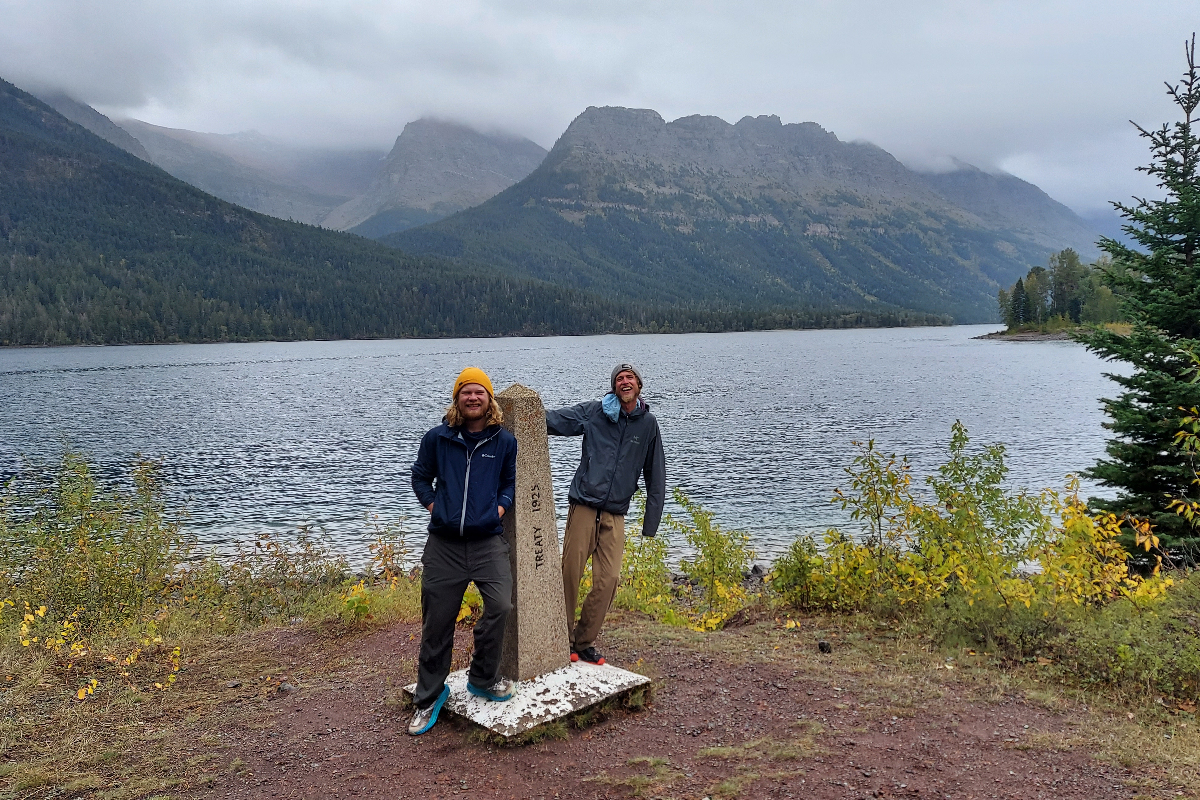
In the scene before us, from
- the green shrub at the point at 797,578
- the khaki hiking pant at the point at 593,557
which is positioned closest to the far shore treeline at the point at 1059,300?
the green shrub at the point at 797,578

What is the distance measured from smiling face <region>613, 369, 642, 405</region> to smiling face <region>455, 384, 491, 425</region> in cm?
132

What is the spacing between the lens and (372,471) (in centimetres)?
3095

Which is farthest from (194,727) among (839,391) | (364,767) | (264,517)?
(839,391)

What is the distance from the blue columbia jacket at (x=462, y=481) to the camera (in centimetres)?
535

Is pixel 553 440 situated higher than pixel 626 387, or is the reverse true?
pixel 626 387

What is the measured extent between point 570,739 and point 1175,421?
10.6m

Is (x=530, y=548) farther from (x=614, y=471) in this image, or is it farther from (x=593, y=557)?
(x=614, y=471)

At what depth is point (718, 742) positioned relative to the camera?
5.41 metres

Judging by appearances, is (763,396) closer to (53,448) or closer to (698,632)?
(53,448)

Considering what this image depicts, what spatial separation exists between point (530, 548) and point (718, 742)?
6.55ft

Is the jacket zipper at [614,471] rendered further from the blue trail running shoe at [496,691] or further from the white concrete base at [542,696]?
the blue trail running shoe at [496,691]

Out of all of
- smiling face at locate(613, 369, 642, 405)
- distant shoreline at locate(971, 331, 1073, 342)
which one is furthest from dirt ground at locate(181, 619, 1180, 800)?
distant shoreline at locate(971, 331, 1073, 342)

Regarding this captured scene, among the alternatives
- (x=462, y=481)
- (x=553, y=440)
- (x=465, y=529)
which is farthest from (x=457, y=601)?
(x=553, y=440)

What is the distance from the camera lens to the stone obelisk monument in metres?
5.85
